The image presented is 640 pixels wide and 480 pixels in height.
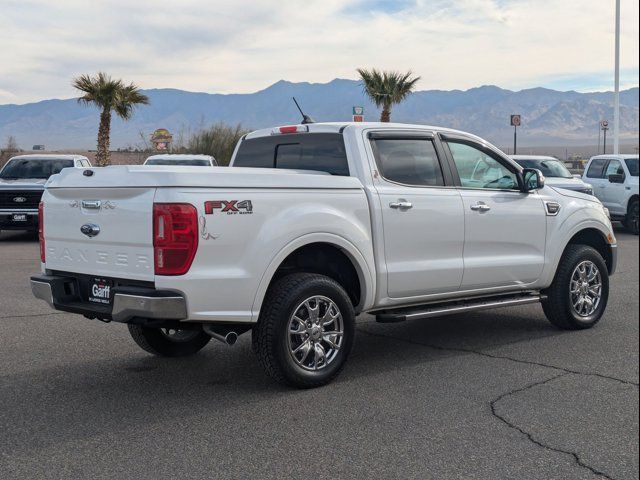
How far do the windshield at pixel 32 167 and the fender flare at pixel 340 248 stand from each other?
13.1 m

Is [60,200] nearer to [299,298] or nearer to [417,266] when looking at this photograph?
[299,298]

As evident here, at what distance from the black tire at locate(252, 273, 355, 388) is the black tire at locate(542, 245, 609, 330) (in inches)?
106

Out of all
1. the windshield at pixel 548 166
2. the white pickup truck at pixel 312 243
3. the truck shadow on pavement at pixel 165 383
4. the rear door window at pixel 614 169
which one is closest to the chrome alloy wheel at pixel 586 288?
the white pickup truck at pixel 312 243

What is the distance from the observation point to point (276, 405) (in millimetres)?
5105

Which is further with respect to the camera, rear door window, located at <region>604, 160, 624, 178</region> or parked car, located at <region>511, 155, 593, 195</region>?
rear door window, located at <region>604, 160, 624, 178</region>

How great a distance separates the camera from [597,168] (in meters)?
18.9

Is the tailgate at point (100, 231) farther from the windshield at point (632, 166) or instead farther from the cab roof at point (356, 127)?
the windshield at point (632, 166)

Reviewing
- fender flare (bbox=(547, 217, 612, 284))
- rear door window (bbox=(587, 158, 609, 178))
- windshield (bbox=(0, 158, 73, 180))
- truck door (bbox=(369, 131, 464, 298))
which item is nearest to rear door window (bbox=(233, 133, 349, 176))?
truck door (bbox=(369, 131, 464, 298))

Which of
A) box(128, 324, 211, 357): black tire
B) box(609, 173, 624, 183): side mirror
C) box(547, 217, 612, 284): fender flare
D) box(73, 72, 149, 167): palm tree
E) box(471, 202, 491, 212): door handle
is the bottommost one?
box(128, 324, 211, 357): black tire

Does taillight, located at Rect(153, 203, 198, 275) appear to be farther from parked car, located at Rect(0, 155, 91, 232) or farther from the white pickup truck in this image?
parked car, located at Rect(0, 155, 91, 232)

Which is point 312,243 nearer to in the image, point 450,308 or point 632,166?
point 450,308

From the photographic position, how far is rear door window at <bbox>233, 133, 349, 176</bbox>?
618 cm

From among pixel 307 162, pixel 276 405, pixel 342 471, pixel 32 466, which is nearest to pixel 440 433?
pixel 342 471

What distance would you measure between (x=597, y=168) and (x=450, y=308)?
1401 cm
